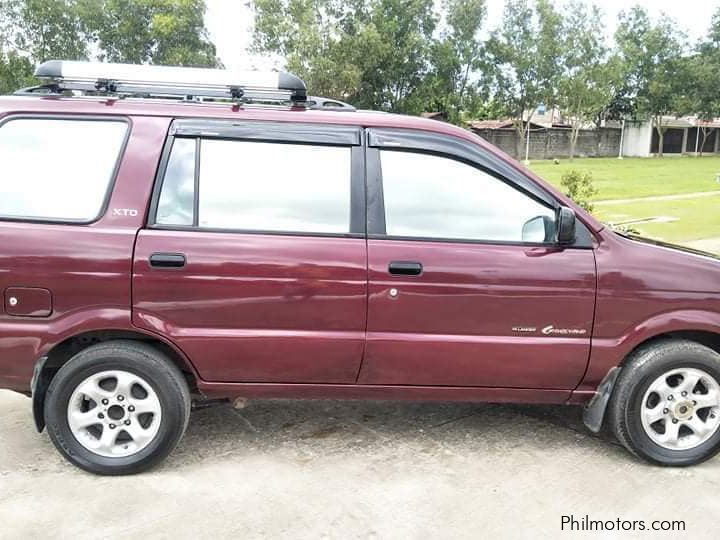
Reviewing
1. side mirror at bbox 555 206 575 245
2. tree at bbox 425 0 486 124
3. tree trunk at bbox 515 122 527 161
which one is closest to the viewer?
side mirror at bbox 555 206 575 245

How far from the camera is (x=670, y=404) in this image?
11.7 ft

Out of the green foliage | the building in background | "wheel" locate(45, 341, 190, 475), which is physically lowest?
"wheel" locate(45, 341, 190, 475)

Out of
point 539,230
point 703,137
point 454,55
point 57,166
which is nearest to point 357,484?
point 539,230

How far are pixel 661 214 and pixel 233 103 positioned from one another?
13808 mm

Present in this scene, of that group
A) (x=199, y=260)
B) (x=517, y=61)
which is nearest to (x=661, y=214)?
(x=199, y=260)

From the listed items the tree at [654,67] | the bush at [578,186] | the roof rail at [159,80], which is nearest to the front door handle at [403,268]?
the roof rail at [159,80]

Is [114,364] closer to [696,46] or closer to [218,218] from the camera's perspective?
[218,218]

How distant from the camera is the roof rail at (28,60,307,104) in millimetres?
3635

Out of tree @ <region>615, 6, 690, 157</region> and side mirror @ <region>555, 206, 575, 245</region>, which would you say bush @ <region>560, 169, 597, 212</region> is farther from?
tree @ <region>615, 6, 690, 157</region>

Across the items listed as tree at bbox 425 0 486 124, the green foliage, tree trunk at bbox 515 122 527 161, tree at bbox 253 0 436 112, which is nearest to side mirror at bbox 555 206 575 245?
tree at bbox 253 0 436 112

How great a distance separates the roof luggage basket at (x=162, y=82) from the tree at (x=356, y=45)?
33.0 m

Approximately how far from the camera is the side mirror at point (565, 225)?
340 cm

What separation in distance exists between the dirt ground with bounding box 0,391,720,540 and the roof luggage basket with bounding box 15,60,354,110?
190 centimetres

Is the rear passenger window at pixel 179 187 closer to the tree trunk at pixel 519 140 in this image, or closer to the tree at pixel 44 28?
the tree at pixel 44 28
